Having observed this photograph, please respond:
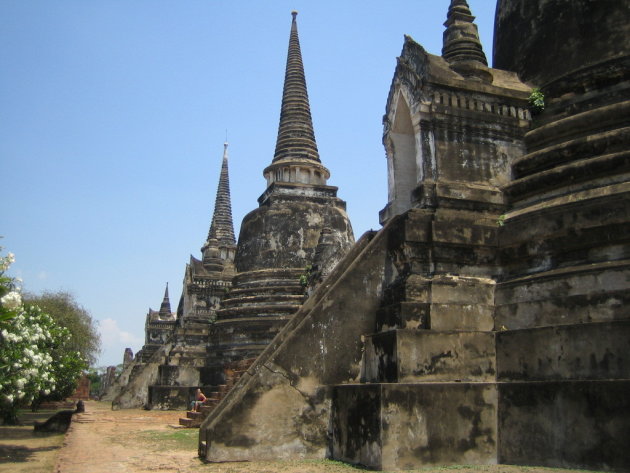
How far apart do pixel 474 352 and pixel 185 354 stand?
1822 centimetres

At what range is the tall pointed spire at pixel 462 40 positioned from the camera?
938 cm

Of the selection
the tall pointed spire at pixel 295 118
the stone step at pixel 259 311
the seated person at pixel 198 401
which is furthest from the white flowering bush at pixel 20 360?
the tall pointed spire at pixel 295 118

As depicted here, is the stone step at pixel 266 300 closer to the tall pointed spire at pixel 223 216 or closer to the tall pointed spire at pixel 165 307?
the tall pointed spire at pixel 223 216

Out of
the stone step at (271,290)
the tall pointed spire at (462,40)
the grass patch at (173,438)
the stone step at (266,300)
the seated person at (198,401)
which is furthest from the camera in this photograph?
the stone step at (271,290)

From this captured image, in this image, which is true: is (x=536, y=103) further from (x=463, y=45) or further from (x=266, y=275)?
(x=266, y=275)

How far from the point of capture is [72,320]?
28.5 metres

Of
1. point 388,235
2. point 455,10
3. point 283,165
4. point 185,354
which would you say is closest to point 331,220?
point 283,165

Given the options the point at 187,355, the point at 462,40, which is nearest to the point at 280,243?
the point at 187,355

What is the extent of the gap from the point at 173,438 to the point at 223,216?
28344 millimetres

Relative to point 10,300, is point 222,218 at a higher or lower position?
higher

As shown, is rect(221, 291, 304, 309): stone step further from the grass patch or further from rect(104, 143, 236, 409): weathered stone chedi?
the grass patch

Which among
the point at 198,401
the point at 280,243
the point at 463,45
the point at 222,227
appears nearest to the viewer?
the point at 463,45

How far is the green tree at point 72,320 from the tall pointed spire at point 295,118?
11.7m

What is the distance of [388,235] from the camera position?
8133 millimetres
